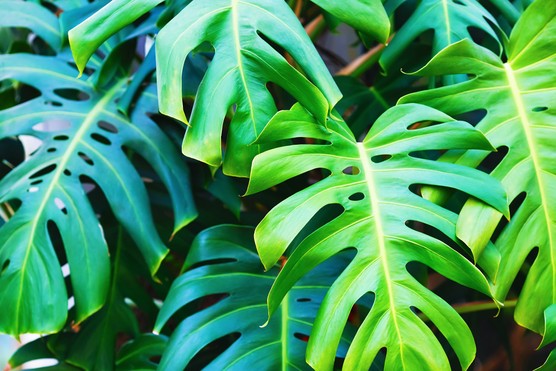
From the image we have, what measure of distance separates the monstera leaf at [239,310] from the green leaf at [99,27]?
305mm

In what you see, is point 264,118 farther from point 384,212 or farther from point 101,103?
point 101,103

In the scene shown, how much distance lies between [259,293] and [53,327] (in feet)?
0.90

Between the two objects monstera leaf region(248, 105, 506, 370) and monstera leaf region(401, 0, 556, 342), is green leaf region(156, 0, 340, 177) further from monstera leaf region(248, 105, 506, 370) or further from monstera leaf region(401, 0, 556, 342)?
monstera leaf region(401, 0, 556, 342)

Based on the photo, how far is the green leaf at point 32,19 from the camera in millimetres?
974

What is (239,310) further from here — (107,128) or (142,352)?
(107,128)

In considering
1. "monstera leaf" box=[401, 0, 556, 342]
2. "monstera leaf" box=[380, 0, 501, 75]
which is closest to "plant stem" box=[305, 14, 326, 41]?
Answer: "monstera leaf" box=[380, 0, 501, 75]

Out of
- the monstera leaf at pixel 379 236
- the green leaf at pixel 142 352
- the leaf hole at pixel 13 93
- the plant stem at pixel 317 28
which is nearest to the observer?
the monstera leaf at pixel 379 236

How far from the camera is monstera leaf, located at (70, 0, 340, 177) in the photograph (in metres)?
0.63

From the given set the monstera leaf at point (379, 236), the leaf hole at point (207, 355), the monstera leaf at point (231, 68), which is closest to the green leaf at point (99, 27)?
the monstera leaf at point (231, 68)

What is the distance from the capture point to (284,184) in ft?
3.35

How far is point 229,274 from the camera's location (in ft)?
2.70

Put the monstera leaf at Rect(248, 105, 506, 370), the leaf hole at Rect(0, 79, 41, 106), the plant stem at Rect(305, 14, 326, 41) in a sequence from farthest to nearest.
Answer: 1. the plant stem at Rect(305, 14, 326, 41)
2. the leaf hole at Rect(0, 79, 41, 106)
3. the monstera leaf at Rect(248, 105, 506, 370)

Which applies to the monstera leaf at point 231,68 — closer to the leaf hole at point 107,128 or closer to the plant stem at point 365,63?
the leaf hole at point 107,128

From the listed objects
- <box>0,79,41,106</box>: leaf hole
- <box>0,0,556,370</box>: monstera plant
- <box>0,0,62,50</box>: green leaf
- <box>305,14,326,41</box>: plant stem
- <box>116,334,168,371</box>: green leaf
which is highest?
<box>305,14,326,41</box>: plant stem
